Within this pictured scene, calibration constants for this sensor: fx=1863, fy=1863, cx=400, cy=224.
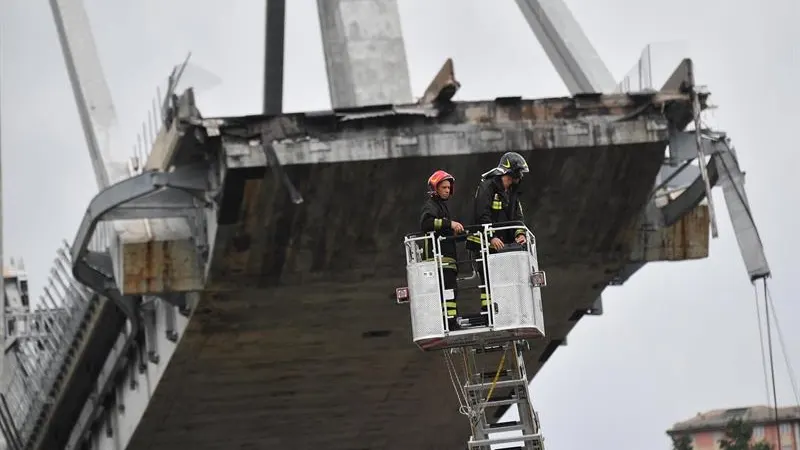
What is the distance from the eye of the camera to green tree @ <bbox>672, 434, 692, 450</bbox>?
98.7 meters

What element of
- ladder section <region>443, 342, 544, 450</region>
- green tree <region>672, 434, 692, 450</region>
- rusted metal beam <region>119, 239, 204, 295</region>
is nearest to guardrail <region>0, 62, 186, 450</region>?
rusted metal beam <region>119, 239, 204, 295</region>

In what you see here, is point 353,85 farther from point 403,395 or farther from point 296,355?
point 403,395

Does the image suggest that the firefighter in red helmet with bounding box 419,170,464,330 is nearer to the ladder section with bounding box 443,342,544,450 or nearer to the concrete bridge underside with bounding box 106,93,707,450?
the ladder section with bounding box 443,342,544,450

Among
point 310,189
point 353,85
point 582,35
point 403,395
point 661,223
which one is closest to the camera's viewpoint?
point 310,189

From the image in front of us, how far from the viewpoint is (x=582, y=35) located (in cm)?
4519

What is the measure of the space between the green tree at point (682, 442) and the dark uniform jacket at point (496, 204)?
78.4 meters

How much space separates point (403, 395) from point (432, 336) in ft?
102

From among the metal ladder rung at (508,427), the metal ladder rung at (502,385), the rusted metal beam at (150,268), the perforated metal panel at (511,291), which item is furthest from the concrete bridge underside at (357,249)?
the metal ladder rung at (508,427)

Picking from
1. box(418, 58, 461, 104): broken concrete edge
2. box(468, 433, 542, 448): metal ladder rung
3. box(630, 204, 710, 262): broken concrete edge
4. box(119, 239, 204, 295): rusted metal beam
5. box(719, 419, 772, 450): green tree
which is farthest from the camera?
box(719, 419, 772, 450): green tree

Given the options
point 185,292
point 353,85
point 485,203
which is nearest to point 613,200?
point 353,85

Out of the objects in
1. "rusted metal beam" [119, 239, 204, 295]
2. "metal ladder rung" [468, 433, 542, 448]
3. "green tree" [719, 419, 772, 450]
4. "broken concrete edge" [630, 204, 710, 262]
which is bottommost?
"metal ladder rung" [468, 433, 542, 448]

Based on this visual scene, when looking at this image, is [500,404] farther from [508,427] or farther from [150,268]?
[150,268]

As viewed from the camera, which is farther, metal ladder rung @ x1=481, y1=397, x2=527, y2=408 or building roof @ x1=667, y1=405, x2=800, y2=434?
building roof @ x1=667, y1=405, x2=800, y2=434

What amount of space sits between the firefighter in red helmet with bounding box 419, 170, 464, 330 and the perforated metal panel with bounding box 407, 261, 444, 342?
0.12 metres
